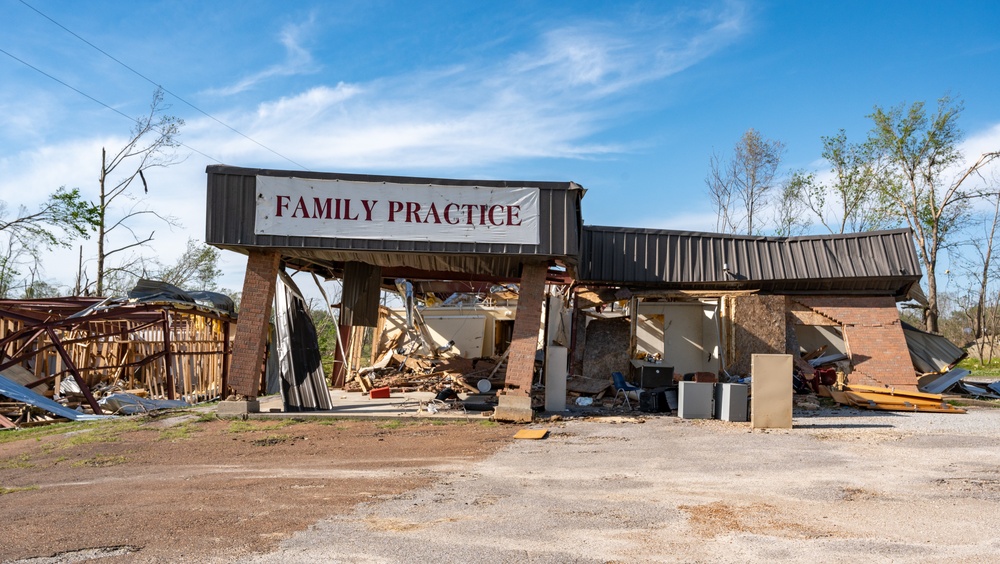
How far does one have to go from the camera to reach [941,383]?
71.6ft

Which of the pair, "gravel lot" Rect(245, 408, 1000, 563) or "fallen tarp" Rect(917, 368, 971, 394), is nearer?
"gravel lot" Rect(245, 408, 1000, 563)

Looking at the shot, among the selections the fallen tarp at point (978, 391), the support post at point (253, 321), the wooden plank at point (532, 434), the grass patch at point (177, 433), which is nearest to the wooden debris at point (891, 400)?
the fallen tarp at point (978, 391)

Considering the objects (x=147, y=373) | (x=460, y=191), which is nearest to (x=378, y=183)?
(x=460, y=191)

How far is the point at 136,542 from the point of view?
6.26 meters

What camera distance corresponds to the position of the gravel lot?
605cm

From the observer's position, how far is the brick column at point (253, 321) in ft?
50.2

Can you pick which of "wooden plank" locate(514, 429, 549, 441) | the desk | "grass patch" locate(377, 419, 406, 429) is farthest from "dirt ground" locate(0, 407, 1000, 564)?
the desk

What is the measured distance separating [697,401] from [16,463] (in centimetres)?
1232

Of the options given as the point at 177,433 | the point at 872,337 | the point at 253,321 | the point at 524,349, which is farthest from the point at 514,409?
the point at 872,337

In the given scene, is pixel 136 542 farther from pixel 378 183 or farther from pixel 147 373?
pixel 147 373

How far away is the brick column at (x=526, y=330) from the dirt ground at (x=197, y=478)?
1313 millimetres

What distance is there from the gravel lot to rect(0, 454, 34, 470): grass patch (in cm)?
619

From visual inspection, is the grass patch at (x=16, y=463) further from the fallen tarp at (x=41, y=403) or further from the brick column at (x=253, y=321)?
the fallen tarp at (x=41, y=403)

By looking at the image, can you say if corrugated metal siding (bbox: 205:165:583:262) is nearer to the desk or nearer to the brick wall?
the desk
